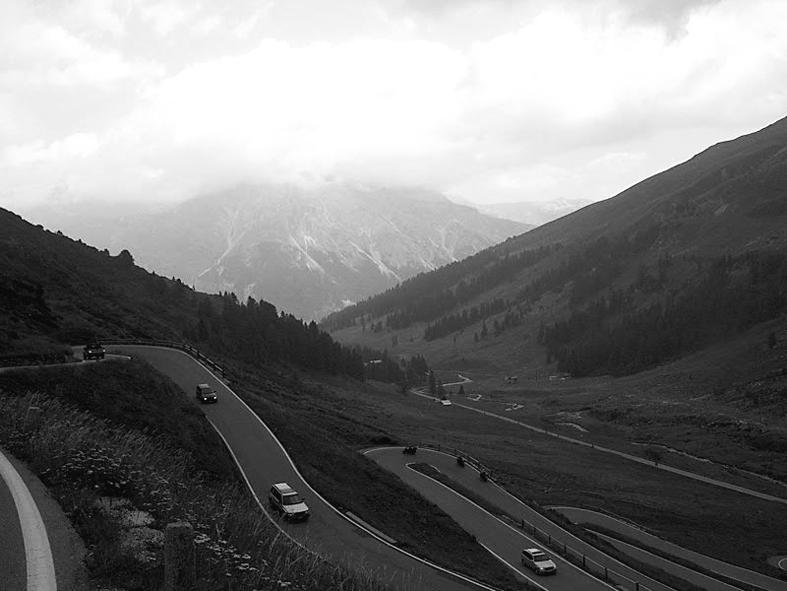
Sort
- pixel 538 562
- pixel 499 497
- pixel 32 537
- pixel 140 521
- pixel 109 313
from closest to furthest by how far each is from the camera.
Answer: pixel 32 537 → pixel 140 521 → pixel 538 562 → pixel 499 497 → pixel 109 313

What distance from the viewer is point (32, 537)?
11367 mm

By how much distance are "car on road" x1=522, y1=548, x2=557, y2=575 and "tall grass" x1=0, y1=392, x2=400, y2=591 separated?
23.7 meters

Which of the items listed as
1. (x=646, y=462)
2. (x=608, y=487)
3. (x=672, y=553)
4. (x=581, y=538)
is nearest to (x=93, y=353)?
(x=581, y=538)

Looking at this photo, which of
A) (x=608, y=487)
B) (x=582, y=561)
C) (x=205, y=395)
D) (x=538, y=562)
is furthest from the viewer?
(x=608, y=487)

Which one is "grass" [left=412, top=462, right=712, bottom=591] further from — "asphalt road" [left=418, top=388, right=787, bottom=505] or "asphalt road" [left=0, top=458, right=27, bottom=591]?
"asphalt road" [left=418, top=388, right=787, bottom=505]

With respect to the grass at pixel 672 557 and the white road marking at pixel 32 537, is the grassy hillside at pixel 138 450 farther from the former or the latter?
the grass at pixel 672 557

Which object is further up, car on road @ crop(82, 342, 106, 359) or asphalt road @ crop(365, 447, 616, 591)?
car on road @ crop(82, 342, 106, 359)

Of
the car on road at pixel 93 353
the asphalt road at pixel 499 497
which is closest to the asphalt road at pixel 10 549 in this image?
the car on road at pixel 93 353

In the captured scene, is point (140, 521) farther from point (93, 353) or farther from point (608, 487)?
point (608, 487)

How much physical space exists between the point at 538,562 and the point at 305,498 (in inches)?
574

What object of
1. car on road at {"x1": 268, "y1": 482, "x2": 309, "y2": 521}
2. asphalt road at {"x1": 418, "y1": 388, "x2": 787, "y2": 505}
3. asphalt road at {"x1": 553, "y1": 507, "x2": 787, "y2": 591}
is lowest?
asphalt road at {"x1": 418, "y1": 388, "x2": 787, "y2": 505}

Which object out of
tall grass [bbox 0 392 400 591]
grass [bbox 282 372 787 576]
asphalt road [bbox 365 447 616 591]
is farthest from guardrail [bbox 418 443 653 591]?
tall grass [bbox 0 392 400 591]

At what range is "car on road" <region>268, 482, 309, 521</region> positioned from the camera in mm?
29672

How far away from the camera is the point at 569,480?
80.6 m
